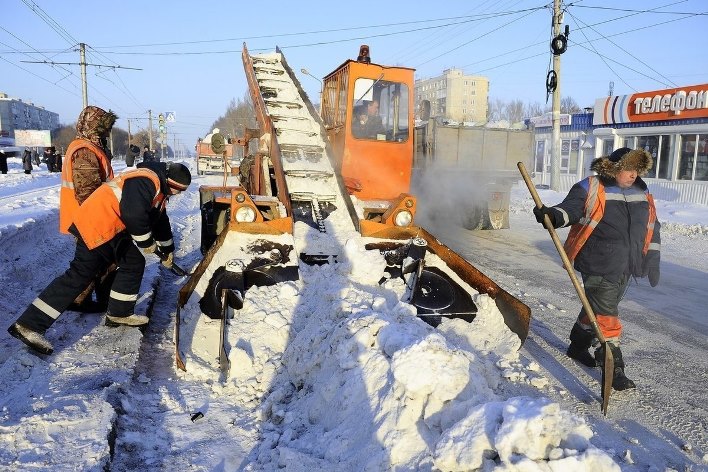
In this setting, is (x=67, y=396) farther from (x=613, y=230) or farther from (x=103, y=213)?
(x=613, y=230)

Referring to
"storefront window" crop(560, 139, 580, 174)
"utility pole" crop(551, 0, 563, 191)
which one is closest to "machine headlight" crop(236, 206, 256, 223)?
"utility pole" crop(551, 0, 563, 191)

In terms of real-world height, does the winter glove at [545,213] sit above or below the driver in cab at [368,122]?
below

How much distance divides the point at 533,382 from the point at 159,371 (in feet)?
8.77

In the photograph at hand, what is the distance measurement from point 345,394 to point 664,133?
18.8 meters

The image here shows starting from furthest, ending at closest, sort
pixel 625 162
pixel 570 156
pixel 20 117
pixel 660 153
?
pixel 20 117 → pixel 570 156 → pixel 660 153 → pixel 625 162

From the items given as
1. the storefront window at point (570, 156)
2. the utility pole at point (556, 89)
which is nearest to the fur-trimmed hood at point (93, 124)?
the utility pole at point (556, 89)

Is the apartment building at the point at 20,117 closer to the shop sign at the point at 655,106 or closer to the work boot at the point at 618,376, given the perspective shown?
the shop sign at the point at 655,106

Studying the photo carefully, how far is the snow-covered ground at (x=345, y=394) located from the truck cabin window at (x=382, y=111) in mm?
2459

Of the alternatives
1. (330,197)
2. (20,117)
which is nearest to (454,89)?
(330,197)

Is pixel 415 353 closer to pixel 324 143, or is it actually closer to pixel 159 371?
pixel 159 371

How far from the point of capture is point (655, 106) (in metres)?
17.7

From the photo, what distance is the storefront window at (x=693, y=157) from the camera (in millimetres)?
16188

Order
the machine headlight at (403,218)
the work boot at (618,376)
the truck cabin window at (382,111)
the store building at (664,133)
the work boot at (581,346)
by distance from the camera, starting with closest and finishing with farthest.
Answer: the work boot at (618,376) → the work boot at (581,346) → the machine headlight at (403,218) → the truck cabin window at (382,111) → the store building at (664,133)

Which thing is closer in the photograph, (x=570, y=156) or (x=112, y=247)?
(x=112, y=247)
